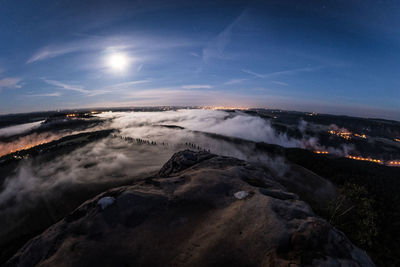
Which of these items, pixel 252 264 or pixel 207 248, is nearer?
pixel 252 264

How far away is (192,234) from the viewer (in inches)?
580

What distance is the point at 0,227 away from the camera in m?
53.1

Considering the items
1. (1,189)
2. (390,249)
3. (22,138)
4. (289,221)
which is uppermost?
(289,221)

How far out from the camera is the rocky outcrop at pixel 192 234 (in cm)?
1162

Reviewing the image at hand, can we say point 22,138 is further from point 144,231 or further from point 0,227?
point 144,231

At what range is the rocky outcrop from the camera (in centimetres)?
1162

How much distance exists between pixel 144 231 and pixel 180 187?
7980mm

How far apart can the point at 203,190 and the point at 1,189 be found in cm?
12546

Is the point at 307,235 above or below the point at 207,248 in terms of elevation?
above

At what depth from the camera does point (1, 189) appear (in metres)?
83.9

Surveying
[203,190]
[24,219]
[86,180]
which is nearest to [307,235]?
[203,190]

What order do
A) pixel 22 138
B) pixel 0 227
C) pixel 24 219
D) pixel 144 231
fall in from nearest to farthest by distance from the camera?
pixel 144 231 < pixel 0 227 < pixel 24 219 < pixel 22 138

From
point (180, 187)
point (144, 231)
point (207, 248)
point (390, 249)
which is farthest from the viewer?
point (390, 249)

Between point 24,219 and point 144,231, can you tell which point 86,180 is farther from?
point 144,231
